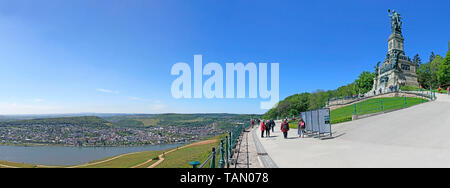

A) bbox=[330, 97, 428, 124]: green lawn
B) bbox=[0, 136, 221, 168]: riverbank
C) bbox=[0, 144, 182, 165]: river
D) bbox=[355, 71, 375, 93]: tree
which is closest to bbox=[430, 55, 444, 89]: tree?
bbox=[355, 71, 375, 93]: tree

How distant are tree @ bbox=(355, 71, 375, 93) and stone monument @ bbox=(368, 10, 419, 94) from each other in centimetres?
2419

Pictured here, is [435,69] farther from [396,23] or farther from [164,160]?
[164,160]

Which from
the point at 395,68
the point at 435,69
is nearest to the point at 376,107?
the point at 395,68

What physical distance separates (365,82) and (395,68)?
1308 inches

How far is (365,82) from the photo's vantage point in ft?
225

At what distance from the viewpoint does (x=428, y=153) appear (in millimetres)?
6750

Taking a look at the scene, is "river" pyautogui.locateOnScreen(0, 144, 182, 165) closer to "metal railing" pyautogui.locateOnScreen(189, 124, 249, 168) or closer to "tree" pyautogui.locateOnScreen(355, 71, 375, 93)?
"metal railing" pyautogui.locateOnScreen(189, 124, 249, 168)

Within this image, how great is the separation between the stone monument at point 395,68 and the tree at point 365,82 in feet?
79.4

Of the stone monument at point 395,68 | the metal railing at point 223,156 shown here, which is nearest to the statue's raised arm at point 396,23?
the stone monument at point 395,68

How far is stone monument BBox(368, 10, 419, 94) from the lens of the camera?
39062 millimetres

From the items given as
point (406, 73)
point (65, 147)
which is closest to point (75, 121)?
point (65, 147)
